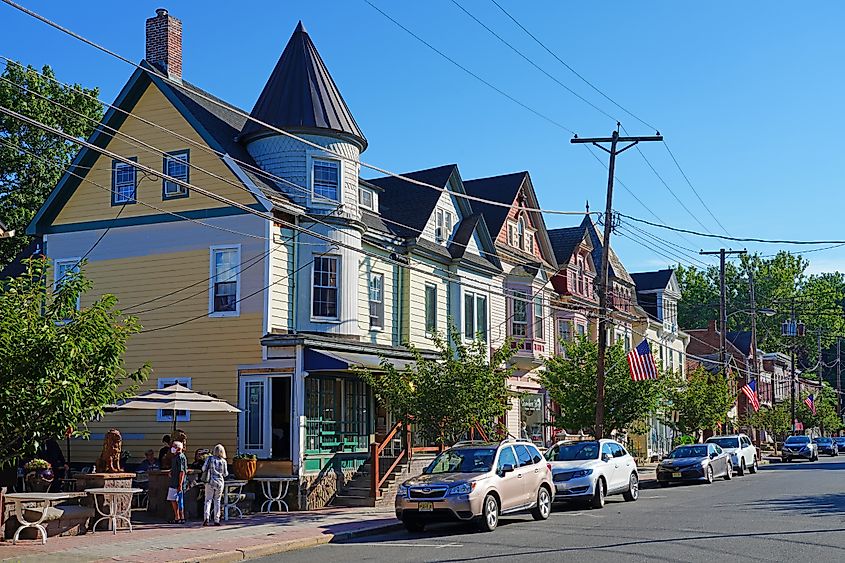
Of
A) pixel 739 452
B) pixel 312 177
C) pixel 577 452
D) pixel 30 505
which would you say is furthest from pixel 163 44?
pixel 739 452

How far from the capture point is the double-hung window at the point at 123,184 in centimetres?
2678

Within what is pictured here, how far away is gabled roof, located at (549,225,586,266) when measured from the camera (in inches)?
1743

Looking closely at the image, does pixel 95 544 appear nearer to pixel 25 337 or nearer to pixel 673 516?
pixel 25 337

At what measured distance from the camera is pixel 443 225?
32.5 m

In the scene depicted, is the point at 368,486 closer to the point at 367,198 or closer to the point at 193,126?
the point at 367,198

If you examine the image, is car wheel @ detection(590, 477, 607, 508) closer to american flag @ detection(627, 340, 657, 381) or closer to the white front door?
the white front door

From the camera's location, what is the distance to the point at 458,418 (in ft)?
72.9

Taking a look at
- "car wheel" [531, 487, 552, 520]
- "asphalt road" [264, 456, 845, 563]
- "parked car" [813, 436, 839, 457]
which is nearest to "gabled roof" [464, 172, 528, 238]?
"asphalt road" [264, 456, 845, 563]

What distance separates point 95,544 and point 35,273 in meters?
4.64

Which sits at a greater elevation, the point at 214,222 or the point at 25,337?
the point at 214,222

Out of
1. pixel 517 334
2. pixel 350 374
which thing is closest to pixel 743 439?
pixel 517 334

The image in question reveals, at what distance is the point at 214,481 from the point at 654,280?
47144 millimetres

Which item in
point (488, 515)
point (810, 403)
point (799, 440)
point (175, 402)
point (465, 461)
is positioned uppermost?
point (175, 402)

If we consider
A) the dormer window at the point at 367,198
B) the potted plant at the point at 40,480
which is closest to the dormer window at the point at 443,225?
the dormer window at the point at 367,198
